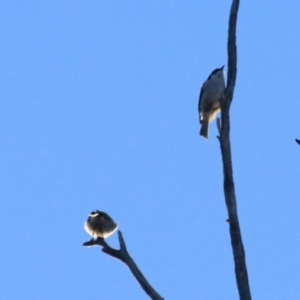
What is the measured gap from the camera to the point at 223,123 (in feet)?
27.0

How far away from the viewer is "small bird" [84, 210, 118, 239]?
1386 centimetres

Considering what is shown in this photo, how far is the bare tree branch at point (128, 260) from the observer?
25.1ft

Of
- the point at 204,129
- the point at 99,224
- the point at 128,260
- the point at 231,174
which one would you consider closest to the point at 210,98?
the point at 204,129

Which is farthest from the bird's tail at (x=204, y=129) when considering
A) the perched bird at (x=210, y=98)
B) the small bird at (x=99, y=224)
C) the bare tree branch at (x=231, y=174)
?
the bare tree branch at (x=231, y=174)

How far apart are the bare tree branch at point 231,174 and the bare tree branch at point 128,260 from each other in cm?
68

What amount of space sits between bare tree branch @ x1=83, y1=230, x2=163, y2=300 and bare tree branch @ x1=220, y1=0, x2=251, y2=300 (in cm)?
68

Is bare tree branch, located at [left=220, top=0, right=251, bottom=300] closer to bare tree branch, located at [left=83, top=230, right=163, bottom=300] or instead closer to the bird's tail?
bare tree branch, located at [left=83, top=230, right=163, bottom=300]

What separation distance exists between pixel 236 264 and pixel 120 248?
4.51 ft

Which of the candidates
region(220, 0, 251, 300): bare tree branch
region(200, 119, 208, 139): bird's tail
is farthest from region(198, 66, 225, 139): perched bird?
region(220, 0, 251, 300): bare tree branch

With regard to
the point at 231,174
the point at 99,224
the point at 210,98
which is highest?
the point at 210,98

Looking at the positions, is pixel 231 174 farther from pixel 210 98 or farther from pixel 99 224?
A: pixel 210 98

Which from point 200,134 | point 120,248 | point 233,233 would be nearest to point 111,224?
point 200,134

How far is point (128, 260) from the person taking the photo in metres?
8.21

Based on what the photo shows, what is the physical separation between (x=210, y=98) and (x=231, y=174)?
27.7ft
